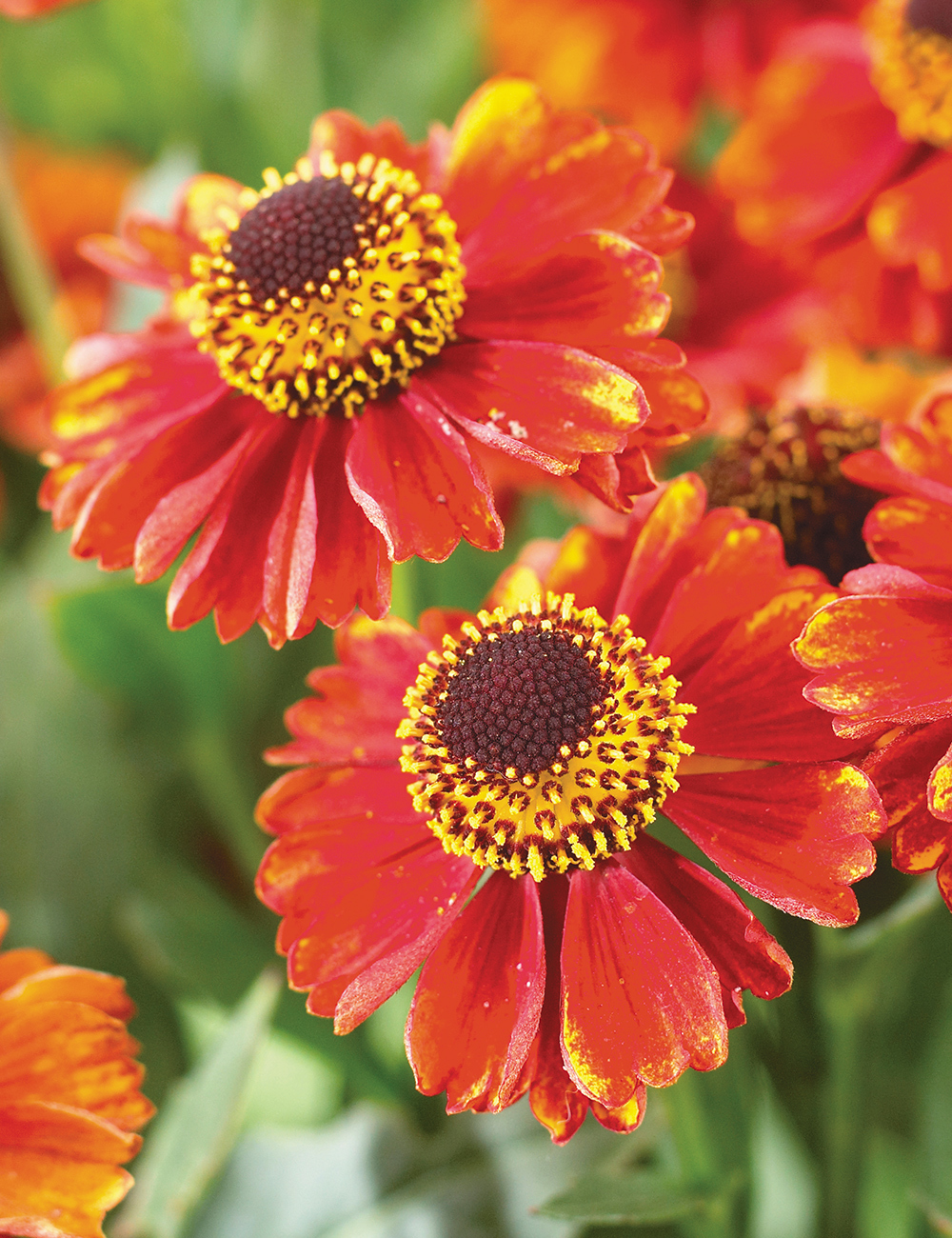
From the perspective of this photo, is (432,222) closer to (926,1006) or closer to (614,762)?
(614,762)

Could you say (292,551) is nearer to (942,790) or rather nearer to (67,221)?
(942,790)

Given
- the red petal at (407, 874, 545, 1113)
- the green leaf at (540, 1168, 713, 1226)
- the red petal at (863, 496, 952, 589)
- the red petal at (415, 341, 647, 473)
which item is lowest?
the green leaf at (540, 1168, 713, 1226)

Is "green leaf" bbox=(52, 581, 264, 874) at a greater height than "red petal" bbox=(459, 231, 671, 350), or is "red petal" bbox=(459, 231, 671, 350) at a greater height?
"red petal" bbox=(459, 231, 671, 350)

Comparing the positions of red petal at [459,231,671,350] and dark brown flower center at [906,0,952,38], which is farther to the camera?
dark brown flower center at [906,0,952,38]

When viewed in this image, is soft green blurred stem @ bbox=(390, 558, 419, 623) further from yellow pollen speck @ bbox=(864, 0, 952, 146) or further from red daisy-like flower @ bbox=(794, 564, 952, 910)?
yellow pollen speck @ bbox=(864, 0, 952, 146)

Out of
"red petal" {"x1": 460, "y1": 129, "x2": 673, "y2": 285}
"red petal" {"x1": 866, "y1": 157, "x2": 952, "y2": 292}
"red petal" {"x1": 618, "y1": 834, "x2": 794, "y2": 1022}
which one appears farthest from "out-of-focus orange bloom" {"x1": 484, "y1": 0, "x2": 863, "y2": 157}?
"red petal" {"x1": 618, "y1": 834, "x2": 794, "y2": 1022}

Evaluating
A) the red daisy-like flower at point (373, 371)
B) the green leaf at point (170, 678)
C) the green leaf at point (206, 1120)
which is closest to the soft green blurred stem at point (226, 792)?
the green leaf at point (170, 678)

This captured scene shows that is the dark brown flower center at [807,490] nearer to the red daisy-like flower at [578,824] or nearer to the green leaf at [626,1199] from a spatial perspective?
the red daisy-like flower at [578,824]
